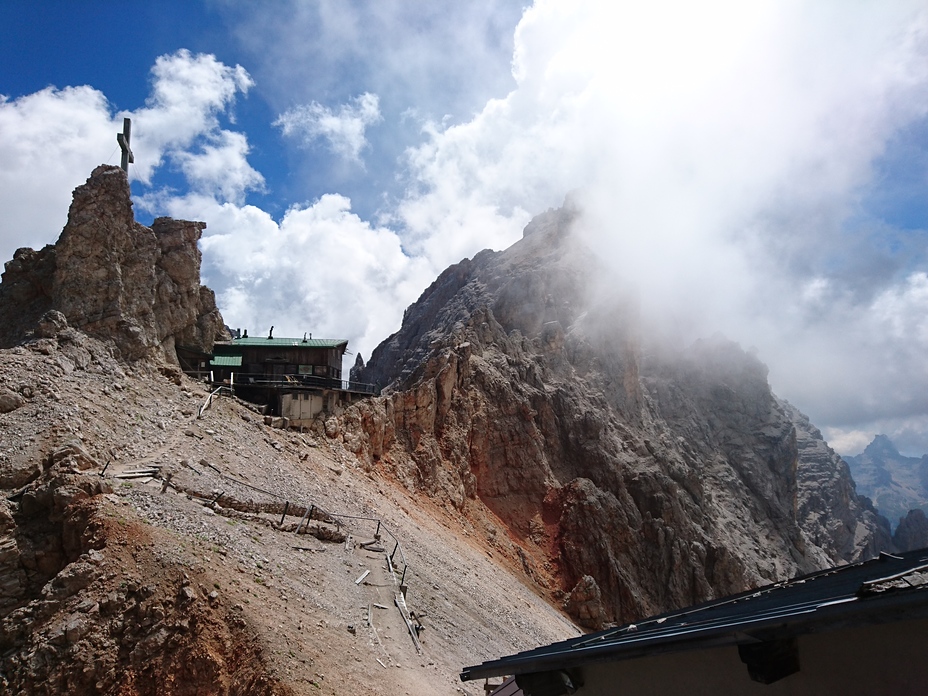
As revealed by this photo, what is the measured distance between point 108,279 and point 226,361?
1247cm

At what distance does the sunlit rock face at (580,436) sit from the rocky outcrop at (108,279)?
1425 centimetres

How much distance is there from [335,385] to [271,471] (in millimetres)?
17961

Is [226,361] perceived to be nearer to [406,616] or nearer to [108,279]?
[108,279]

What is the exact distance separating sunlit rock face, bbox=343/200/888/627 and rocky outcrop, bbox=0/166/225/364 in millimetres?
14250

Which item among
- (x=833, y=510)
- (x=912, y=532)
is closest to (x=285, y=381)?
(x=833, y=510)

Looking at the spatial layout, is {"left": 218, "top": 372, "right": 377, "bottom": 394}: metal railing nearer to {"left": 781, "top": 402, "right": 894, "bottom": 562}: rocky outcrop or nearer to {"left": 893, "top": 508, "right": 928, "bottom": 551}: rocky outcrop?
{"left": 781, "top": 402, "right": 894, "bottom": 562}: rocky outcrop

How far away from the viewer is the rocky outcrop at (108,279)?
38.8 m

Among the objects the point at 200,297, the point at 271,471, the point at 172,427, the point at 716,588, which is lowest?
the point at 716,588

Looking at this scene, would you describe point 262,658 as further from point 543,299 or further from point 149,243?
point 543,299

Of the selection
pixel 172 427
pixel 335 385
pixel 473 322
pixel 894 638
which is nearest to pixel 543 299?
pixel 473 322

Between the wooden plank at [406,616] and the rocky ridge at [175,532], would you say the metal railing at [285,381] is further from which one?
the wooden plank at [406,616]

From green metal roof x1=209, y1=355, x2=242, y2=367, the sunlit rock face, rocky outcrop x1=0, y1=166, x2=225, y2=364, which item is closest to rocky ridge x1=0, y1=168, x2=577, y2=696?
rocky outcrop x1=0, y1=166, x2=225, y2=364

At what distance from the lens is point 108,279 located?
40.1 meters

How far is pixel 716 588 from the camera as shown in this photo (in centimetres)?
6012
